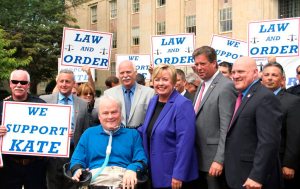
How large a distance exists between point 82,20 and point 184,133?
42.4 meters

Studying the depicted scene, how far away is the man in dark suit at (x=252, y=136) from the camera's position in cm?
467

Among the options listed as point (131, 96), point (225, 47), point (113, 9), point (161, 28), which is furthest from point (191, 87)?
point (113, 9)

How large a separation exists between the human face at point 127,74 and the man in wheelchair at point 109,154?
139 centimetres

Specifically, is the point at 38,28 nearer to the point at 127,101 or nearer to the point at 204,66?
the point at 127,101

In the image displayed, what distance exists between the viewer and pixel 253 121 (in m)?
4.83

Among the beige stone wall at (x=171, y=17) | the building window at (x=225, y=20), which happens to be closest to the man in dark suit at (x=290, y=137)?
the beige stone wall at (x=171, y=17)

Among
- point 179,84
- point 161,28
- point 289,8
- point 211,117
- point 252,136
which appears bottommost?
point 252,136

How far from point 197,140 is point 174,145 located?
0.32 meters

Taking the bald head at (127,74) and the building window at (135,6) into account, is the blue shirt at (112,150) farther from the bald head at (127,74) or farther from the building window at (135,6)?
the building window at (135,6)

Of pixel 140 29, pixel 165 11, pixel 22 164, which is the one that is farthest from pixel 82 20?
pixel 22 164

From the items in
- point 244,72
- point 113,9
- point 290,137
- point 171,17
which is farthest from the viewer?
point 113,9

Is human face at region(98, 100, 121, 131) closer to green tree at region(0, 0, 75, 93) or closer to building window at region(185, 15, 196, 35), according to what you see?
building window at region(185, 15, 196, 35)

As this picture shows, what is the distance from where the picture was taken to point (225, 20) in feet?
94.1

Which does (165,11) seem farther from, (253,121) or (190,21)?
(253,121)
